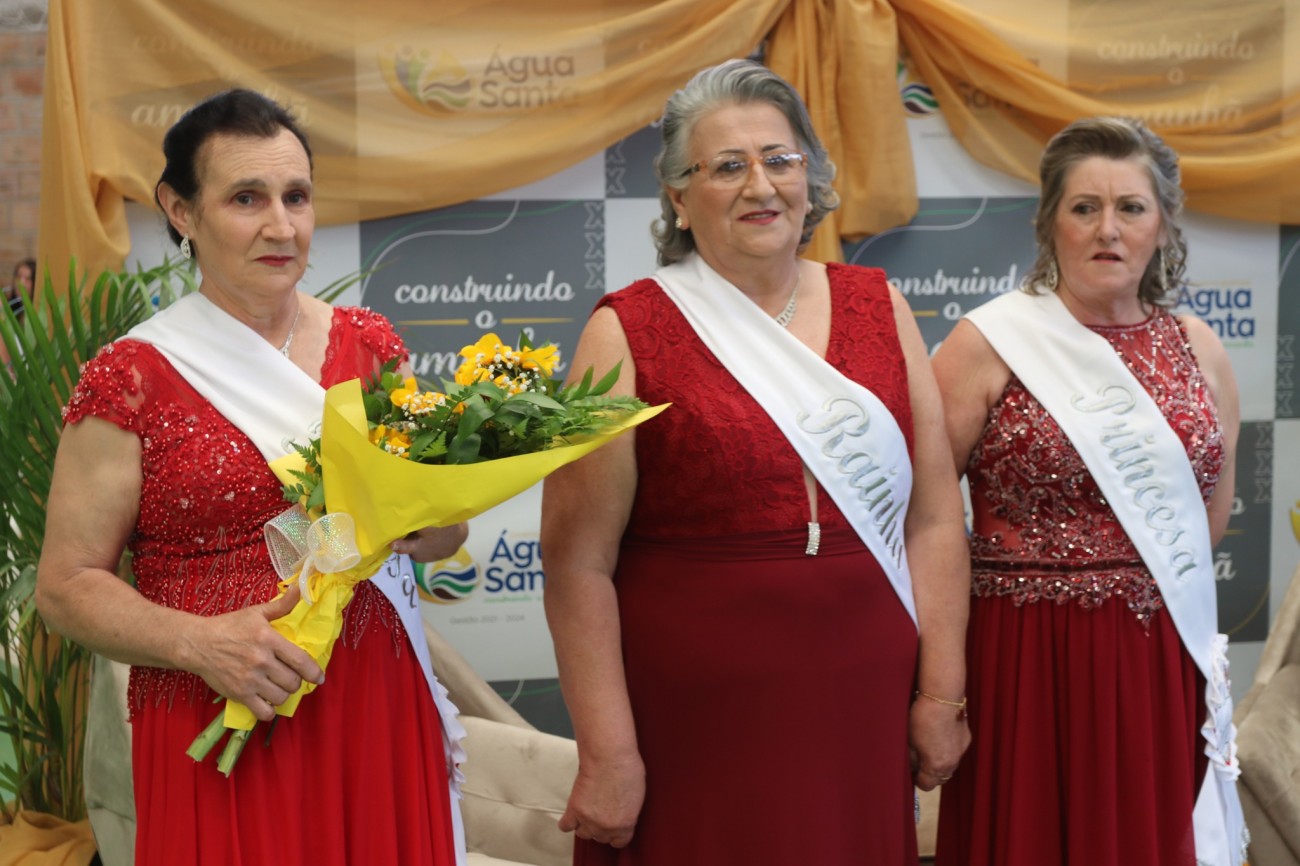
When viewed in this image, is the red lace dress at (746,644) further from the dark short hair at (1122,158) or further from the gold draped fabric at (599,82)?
the gold draped fabric at (599,82)

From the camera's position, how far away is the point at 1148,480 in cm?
225

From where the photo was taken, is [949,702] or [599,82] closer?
[949,702]

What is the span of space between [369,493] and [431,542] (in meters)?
0.22

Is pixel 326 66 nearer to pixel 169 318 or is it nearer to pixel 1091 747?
pixel 169 318

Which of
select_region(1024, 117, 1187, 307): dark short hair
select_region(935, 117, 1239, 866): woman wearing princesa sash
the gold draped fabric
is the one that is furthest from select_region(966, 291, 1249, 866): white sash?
the gold draped fabric

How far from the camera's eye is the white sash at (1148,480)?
2.25 meters

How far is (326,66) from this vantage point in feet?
11.4

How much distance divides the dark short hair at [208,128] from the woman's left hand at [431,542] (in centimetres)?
52

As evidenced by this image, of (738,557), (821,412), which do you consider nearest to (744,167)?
(821,412)

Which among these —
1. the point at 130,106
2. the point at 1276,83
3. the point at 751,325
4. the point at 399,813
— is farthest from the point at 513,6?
the point at 399,813

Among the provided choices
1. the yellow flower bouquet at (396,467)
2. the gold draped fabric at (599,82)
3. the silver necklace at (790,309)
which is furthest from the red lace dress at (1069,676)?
the gold draped fabric at (599,82)
